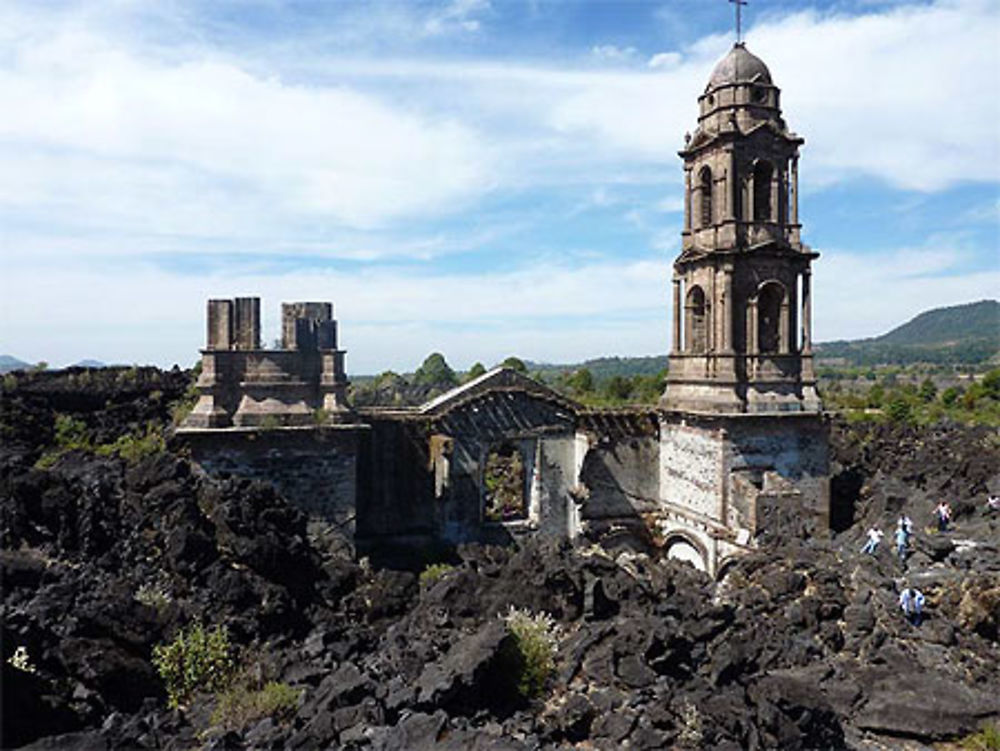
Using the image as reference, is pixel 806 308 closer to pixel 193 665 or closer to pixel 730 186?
pixel 730 186

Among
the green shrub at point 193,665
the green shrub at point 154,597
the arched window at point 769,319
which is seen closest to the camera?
the green shrub at point 193,665

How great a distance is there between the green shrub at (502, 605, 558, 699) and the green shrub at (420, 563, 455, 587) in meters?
3.19

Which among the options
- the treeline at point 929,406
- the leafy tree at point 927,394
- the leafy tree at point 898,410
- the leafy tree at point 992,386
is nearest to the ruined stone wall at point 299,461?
the treeline at point 929,406

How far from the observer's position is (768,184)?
21.7m

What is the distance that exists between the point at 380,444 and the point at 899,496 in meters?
14.2

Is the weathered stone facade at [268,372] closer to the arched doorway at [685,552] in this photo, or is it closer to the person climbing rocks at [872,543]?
the arched doorway at [685,552]

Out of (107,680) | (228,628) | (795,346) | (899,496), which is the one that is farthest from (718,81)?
(107,680)

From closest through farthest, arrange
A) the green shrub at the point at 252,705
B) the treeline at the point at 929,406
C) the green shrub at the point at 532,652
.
→ the green shrub at the point at 252,705, the green shrub at the point at 532,652, the treeline at the point at 929,406

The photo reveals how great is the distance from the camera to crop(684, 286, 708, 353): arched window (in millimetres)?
22453

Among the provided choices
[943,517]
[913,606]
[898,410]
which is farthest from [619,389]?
[913,606]

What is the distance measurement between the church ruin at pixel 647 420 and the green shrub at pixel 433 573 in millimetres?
1511

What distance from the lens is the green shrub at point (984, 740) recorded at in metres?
10.7

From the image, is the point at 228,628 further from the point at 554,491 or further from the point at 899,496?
the point at 899,496

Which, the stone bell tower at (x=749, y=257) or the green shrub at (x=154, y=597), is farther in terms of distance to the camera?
the stone bell tower at (x=749, y=257)
